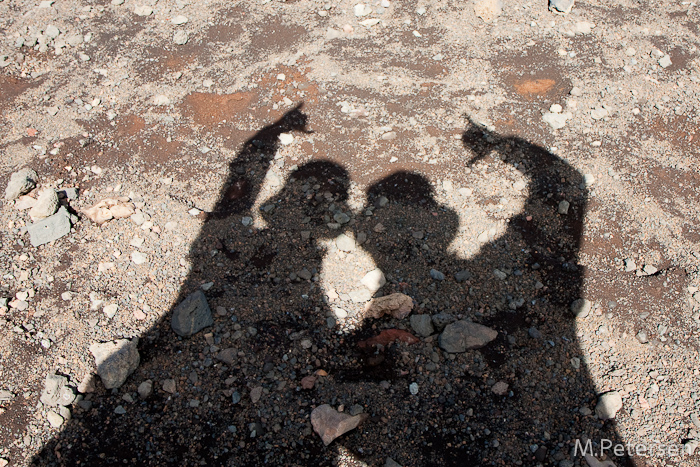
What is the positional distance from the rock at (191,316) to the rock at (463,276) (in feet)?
6.32

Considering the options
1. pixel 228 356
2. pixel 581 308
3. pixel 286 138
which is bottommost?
pixel 581 308

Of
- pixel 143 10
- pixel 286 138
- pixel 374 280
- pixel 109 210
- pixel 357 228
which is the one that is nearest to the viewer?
pixel 374 280

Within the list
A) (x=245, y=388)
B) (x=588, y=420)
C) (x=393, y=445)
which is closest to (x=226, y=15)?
(x=245, y=388)

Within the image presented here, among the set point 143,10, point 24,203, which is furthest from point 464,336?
point 143,10

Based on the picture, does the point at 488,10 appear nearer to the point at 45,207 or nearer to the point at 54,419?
the point at 45,207

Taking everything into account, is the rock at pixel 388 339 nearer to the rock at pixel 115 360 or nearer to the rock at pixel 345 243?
the rock at pixel 345 243

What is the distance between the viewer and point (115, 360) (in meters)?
3.24

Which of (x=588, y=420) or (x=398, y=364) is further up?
(x=398, y=364)

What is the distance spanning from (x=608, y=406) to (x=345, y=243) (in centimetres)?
220

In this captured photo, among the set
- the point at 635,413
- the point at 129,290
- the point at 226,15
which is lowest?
the point at 635,413

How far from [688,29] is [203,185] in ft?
20.5

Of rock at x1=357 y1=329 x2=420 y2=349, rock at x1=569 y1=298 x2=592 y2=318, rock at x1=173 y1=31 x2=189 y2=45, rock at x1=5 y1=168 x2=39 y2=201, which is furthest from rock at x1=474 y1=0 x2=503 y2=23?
rock at x1=5 y1=168 x2=39 y2=201

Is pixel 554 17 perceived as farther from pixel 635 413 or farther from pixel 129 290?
pixel 129 290

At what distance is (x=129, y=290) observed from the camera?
3.67 metres
